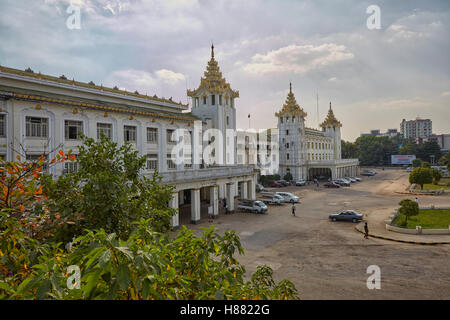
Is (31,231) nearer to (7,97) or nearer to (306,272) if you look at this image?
(306,272)

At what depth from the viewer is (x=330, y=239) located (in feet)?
67.7

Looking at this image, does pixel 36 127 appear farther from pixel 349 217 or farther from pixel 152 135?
pixel 349 217

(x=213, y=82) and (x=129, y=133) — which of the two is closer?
(x=129, y=133)

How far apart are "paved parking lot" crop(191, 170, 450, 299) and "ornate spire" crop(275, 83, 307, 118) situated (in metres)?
39.0

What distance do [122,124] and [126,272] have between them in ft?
→ 77.2

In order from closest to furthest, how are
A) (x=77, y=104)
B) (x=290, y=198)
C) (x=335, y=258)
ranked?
(x=335, y=258) → (x=77, y=104) → (x=290, y=198)


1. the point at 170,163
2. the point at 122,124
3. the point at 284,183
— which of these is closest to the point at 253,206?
the point at 170,163

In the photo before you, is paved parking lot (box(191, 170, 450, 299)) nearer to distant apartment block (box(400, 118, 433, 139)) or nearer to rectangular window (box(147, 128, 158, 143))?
rectangular window (box(147, 128, 158, 143))

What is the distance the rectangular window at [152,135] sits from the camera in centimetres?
2712

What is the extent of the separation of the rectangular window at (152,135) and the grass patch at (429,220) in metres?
23.1

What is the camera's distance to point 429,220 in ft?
79.9

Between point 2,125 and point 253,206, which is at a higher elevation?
point 2,125

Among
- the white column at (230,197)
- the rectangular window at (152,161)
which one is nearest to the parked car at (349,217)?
the white column at (230,197)
